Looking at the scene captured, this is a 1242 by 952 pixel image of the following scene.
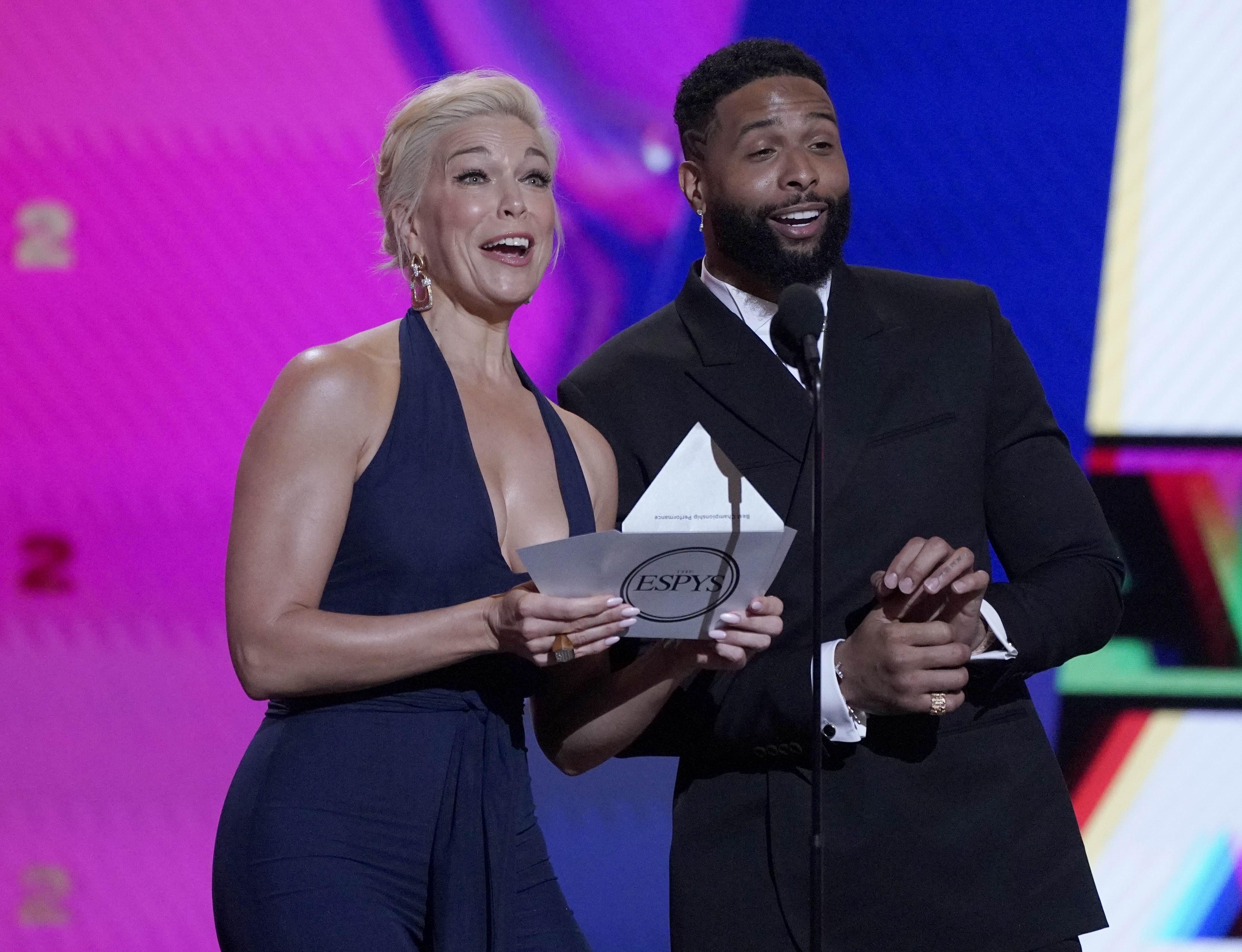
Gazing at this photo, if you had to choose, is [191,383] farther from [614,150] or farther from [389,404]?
[389,404]

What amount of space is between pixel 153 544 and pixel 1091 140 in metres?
2.37

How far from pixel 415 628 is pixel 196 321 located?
5.87 ft

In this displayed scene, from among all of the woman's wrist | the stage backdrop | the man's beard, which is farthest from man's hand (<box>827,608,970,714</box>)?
the stage backdrop

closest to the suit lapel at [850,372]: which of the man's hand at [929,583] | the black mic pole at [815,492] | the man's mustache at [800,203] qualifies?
the man's mustache at [800,203]

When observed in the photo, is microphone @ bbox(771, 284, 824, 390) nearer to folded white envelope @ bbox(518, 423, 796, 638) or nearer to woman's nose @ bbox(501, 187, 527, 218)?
folded white envelope @ bbox(518, 423, 796, 638)

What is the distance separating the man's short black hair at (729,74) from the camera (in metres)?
2.11

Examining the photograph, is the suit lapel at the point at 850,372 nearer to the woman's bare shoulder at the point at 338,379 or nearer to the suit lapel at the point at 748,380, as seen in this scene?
the suit lapel at the point at 748,380

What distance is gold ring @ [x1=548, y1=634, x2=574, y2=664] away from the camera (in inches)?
57.2

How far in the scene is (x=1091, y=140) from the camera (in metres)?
2.96

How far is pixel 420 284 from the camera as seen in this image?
183 cm

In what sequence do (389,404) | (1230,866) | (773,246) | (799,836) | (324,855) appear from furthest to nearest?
(1230,866) → (773,246) → (799,836) → (389,404) → (324,855)

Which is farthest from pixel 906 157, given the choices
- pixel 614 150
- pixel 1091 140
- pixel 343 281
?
pixel 343 281

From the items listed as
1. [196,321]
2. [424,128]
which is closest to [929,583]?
[424,128]

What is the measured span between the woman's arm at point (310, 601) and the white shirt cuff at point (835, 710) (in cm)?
39
